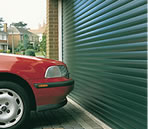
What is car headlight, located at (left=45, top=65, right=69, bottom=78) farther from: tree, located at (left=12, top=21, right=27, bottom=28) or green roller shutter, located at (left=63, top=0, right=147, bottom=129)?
tree, located at (left=12, top=21, right=27, bottom=28)

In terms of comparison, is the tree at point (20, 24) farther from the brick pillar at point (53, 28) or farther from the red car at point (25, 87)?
the red car at point (25, 87)

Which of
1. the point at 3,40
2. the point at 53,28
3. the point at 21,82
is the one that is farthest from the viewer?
the point at 3,40

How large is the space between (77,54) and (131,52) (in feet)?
9.76

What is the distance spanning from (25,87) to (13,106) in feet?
1.29

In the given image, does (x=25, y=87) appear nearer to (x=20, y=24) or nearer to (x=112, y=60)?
(x=112, y=60)

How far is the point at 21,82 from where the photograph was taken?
4348 millimetres

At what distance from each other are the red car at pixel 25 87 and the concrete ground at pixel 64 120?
41 centimetres

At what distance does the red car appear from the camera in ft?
13.7

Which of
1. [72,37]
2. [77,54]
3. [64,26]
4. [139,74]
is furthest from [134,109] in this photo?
[64,26]

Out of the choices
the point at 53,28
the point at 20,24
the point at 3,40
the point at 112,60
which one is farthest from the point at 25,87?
the point at 20,24

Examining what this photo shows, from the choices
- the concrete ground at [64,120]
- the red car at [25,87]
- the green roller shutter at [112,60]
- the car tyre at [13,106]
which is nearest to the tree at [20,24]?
the green roller shutter at [112,60]

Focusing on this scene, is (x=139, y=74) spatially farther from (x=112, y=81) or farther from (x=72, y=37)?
(x=72, y=37)

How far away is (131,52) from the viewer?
11.7 feet

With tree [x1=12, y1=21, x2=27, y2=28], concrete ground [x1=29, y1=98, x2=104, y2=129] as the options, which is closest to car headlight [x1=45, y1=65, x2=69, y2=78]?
concrete ground [x1=29, y1=98, x2=104, y2=129]
